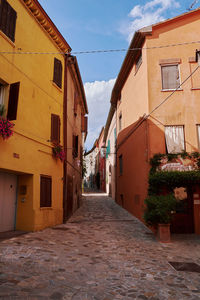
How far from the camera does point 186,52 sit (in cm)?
1173

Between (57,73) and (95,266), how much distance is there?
9.28 metres

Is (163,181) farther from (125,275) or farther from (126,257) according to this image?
(125,275)

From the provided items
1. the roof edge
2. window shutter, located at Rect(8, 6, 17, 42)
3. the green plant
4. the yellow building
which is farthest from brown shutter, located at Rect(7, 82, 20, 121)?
the green plant

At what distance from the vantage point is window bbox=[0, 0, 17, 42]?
8.09m

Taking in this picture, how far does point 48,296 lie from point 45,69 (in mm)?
9310

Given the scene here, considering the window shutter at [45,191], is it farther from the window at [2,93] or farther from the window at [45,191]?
the window at [2,93]

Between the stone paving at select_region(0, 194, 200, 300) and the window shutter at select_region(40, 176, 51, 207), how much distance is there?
1.14 meters

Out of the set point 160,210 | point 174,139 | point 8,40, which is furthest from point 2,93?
point 174,139

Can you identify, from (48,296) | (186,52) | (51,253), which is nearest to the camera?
(48,296)

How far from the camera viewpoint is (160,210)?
8.73 meters

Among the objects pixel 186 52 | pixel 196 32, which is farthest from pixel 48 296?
pixel 196 32

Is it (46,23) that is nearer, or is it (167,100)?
(46,23)

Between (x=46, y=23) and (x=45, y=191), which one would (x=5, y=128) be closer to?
(x=45, y=191)

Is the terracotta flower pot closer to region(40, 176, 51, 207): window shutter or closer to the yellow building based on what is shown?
the yellow building
